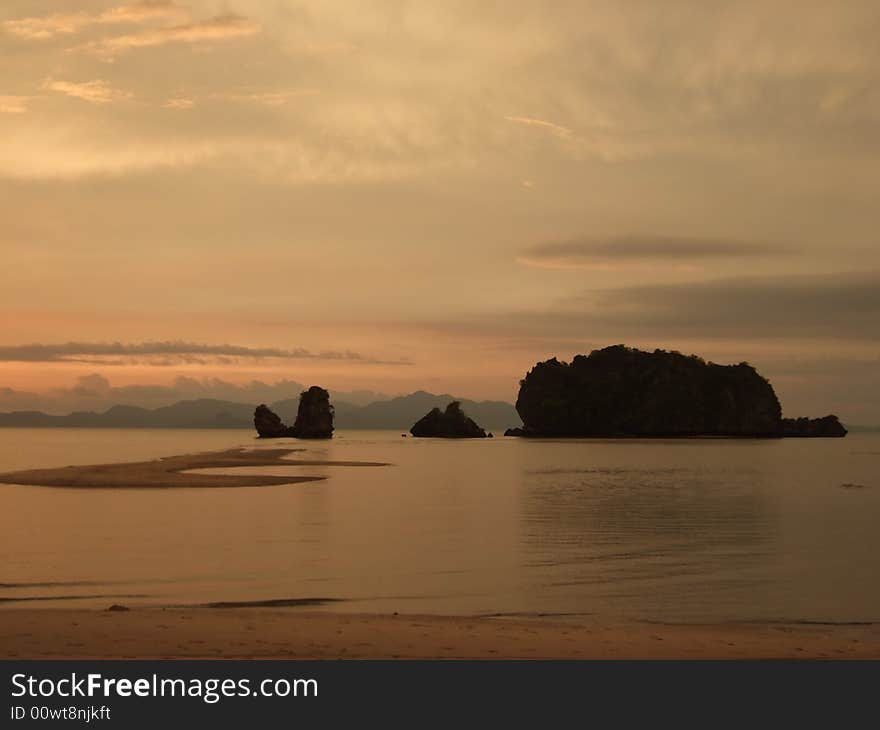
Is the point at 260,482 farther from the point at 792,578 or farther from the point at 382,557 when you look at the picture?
the point at 792,578

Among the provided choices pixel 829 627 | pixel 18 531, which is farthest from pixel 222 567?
pixel 829 627

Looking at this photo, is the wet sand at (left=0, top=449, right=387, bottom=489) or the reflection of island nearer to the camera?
the reflection of island

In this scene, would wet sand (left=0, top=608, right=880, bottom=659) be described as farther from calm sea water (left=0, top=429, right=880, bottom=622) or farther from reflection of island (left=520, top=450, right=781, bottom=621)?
reflection of island (left=520, top=450, right=781, bottom=621)

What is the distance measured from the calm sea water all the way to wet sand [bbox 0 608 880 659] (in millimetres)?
2272

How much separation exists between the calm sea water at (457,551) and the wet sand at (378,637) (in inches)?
89.5

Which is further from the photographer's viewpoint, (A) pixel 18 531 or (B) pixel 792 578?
(A) pixel 18 531

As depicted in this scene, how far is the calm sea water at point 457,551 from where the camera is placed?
75.6 ft

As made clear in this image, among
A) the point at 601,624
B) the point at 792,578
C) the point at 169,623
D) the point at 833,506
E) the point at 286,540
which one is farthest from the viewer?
the point at 833,506

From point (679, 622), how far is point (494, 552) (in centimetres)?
1256

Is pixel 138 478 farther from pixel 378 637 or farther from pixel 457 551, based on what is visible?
pixel 378 637

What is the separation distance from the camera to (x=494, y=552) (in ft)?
106

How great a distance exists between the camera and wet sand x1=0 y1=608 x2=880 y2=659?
51.0 ft

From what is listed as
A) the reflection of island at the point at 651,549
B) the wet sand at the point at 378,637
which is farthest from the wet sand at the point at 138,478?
the wet sand at the point at 378,637

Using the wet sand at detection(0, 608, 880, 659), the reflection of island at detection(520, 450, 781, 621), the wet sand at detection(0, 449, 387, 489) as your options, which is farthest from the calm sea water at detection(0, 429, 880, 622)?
the wet sand at detection(0, 449, 387, 489)
